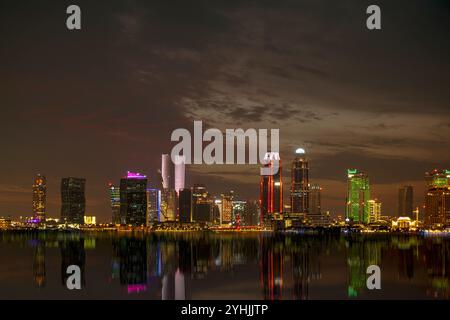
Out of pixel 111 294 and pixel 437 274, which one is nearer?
pixel 111 294

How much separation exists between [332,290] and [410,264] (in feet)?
96.2

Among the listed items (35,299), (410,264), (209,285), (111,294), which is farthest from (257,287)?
(410,264)

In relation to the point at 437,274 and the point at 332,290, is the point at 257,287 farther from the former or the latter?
the point at 437,274

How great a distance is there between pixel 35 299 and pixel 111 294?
19.6 feet

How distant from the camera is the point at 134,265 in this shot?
71875 millimetres

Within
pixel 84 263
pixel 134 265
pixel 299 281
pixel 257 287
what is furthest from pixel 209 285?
pixel 84 263

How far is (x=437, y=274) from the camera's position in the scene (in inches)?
2350
